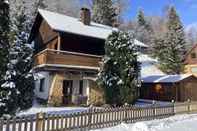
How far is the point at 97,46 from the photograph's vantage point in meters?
26.3

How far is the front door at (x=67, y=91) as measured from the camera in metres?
22.9

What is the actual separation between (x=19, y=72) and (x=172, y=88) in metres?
19.7

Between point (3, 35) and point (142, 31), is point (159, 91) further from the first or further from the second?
point (142, 31)

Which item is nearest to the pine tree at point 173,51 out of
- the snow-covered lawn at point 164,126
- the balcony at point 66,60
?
the balcony at point 66,60

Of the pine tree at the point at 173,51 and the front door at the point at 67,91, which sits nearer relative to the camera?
the front door at the point at 67,91

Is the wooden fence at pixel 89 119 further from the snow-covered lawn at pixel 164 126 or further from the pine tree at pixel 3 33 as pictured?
the pine tree at pixel 3 33

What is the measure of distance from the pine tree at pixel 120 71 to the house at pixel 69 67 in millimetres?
2181

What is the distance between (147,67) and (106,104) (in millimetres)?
29563

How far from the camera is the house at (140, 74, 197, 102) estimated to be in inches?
1192

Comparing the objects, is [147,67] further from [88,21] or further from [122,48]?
[122,48]

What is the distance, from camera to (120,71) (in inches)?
811

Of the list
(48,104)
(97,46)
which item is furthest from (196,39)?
(48,104)

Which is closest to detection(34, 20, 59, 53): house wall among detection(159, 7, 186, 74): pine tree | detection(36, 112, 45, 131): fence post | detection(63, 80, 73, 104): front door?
detection(63, 80, 73, 104): front door

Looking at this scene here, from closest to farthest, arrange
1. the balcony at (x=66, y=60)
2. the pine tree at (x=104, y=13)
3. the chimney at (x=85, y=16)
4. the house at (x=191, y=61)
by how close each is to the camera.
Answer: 1. the balcony at (x=66, y=60)
2. the chimney at (x=85, y=16)
3. the house at (x=191, y=61)
4. the pine tree at (x=104, y=13)
